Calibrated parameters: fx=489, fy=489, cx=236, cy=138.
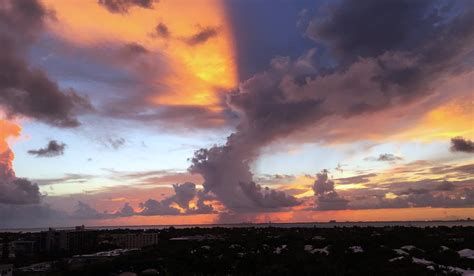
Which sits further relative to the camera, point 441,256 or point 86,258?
point 86,258

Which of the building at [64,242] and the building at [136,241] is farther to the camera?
the building at [136,241]

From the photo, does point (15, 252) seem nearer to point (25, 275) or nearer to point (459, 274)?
point (25, 275)

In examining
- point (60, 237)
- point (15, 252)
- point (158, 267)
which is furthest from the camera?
point (60, 237)

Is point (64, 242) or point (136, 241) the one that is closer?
point (64, 242)

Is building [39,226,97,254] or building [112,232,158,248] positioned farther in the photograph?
building [112,232,158,248]

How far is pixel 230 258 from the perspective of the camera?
5950cm

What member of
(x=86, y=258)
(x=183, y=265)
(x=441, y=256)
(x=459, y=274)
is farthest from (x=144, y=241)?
(x=459, y=274)

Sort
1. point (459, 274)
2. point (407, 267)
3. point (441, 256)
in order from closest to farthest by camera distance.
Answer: point (459, 274), point (407, 267), point (441, 256)

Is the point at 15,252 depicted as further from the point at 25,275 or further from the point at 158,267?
the point at 158,267

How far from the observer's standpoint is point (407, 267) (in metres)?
40.0

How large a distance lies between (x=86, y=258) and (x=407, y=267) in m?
62.8

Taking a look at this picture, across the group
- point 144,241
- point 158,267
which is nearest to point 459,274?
point 158,267

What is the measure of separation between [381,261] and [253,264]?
1444 centimetres

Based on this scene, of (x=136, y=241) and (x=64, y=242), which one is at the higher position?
(x=64, y=242)
